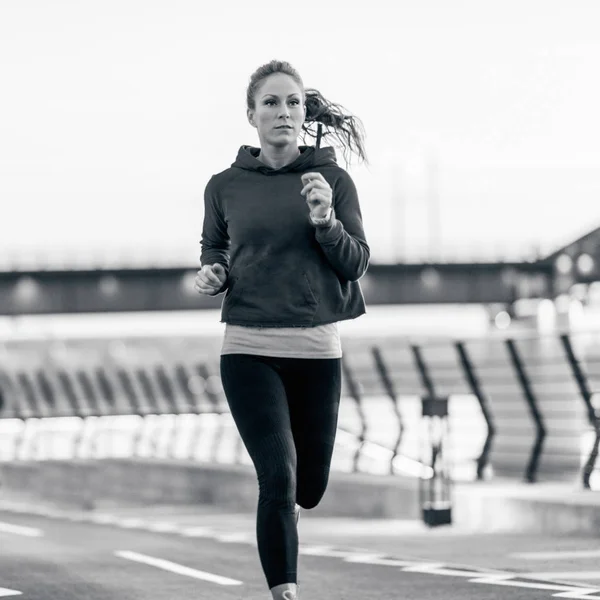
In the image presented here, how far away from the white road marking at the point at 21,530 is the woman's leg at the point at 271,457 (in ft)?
27.3

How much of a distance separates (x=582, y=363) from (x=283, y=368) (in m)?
7.88

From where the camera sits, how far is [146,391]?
46844mm

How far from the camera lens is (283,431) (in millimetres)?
5219

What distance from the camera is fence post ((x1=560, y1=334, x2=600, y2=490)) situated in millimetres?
12672

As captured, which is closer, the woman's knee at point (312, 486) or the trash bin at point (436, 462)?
the woman's knee at point (312, 486)

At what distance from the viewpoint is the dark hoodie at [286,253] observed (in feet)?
17.5

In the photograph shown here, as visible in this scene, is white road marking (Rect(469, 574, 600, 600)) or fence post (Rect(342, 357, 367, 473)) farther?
fence post (Rect(342, 357, 367, 473))

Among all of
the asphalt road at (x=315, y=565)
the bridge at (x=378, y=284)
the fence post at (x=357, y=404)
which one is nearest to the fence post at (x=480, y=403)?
the asphalt road at (x=315, y=565)

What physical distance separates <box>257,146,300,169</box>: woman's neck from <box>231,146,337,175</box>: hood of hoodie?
0.11ft

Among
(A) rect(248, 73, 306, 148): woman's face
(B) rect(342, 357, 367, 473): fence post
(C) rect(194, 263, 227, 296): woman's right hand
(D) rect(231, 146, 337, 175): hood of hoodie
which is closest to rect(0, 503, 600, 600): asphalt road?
(C) rect(194, 263, 227, 296): woman's right hand

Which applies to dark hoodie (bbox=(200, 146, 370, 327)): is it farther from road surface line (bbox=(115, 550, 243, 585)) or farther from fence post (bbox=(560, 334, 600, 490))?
fence post (bbox=(560, 334, 600, 490))

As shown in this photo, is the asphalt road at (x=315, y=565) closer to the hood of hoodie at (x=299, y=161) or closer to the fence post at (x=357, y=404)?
the hood of hoodie at (x=299, y=161)

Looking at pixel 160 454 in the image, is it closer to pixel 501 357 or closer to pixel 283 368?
pixel 501 357

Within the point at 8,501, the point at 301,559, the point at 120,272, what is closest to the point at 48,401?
the point at 120,272
